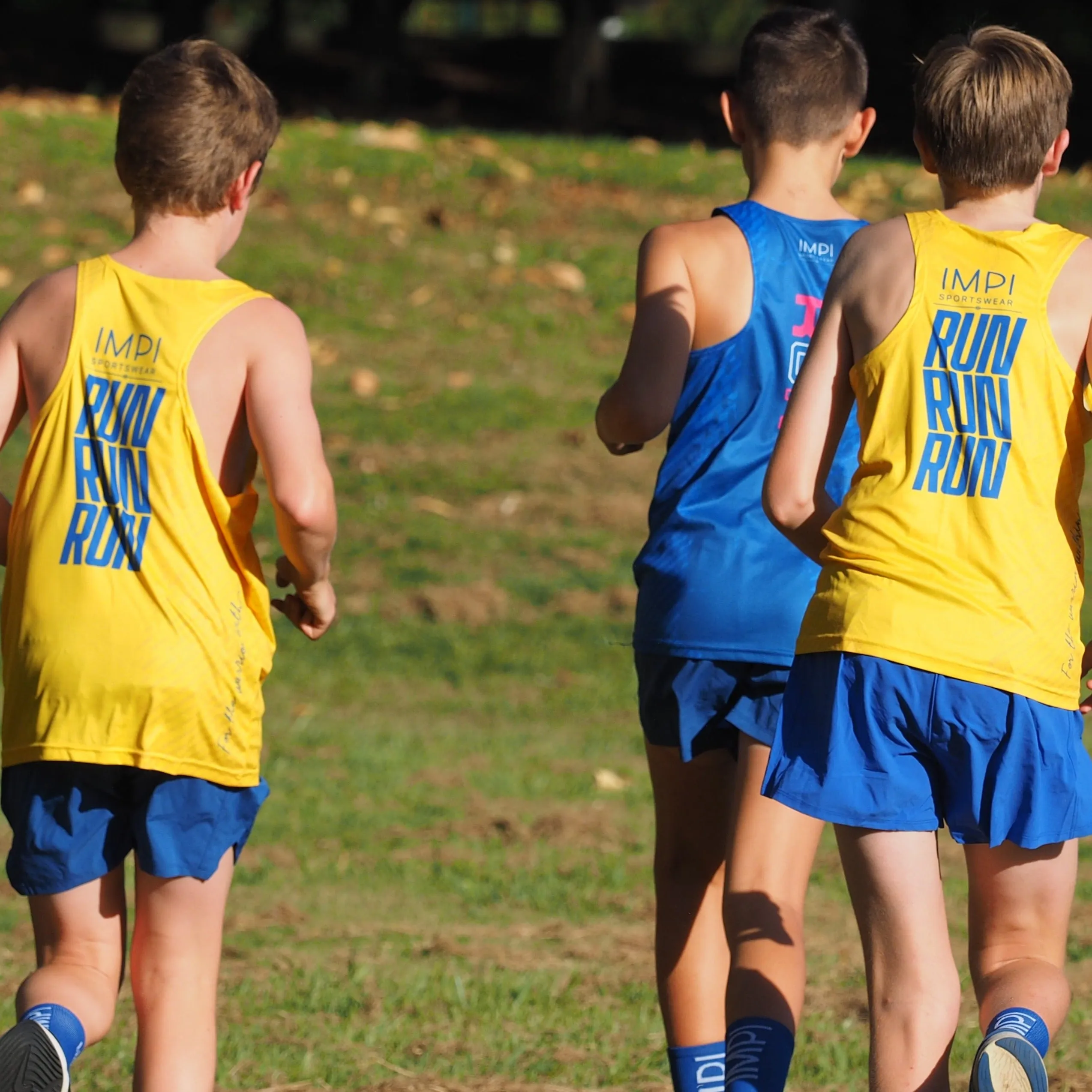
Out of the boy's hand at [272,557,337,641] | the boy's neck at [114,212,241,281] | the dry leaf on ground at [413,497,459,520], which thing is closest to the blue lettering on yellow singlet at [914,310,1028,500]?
the boy's hand at [272,557,337,641]

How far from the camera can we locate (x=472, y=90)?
23766 millimetres

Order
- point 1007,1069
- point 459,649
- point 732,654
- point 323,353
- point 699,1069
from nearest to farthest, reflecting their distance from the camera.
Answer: point 1007,1069
point 732,654
point 699,1069
point 459,649
point 323,353

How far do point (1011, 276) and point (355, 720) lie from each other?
5.00 meters

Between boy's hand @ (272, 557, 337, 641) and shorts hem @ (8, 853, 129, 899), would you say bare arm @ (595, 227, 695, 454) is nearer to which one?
boy's hand @ (272, 557, 337, 641)

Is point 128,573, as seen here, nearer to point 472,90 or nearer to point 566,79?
point 566,79

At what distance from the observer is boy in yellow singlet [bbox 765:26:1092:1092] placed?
2.59m

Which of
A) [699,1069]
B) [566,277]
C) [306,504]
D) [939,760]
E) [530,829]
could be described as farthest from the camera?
[566,277]

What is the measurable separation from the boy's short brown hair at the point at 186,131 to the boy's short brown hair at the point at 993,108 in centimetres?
114

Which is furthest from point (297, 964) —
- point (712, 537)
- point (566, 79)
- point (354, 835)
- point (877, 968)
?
point (566, 79)

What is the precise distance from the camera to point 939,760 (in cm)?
264

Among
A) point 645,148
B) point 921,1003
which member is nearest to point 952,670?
point 921,1003

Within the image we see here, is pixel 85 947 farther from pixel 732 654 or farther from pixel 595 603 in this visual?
pixel 595 603

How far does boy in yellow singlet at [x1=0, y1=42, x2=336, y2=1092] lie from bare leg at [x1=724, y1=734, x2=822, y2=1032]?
34.5 inches

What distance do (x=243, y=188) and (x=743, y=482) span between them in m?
1.05
